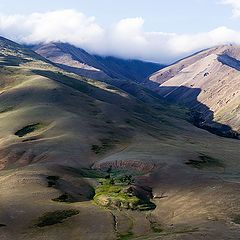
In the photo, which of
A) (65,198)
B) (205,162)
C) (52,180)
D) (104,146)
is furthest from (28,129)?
(65,198)

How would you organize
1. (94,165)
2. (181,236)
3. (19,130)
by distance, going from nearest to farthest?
1. (181,236)
2. (94,165)
3. (19,130)

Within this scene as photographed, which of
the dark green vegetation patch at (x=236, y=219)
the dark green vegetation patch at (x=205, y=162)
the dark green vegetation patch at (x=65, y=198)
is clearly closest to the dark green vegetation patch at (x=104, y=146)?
the dark green vegetation patch at (x=205, y=162)

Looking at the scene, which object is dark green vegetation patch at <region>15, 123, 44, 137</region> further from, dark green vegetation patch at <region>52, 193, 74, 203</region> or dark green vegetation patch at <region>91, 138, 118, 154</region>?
dark green vegetation patch at <region>52, 193, 74, 203</region>

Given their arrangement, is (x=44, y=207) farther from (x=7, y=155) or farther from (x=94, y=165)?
(x=7, y=155)

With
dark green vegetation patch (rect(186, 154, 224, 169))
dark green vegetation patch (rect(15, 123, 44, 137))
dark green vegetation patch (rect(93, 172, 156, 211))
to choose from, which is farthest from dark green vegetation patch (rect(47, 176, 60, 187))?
dark green vegetation patch (rect(15, 123, 44, 137))

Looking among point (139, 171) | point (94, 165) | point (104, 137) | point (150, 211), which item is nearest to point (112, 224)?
point (150, 211)

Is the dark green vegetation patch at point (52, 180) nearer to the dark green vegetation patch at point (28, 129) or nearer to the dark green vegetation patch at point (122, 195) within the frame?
the dark green vegetation patch at point (122, 195)
